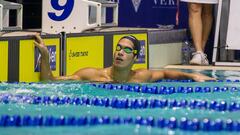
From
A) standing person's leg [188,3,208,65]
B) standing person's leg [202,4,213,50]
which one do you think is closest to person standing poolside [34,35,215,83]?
standing person's leg [188,3,208,65]

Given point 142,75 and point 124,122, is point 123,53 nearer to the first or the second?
point 142,75

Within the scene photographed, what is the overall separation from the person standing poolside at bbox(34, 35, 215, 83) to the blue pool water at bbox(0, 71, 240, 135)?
128 mm

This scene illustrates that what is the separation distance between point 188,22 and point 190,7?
2.13 feet

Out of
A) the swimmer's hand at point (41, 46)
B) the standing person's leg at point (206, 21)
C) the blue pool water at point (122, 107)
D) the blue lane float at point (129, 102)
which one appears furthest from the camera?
the standing person's leg at point (206, 21)

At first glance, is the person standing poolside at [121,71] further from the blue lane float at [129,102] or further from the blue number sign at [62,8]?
the blue number sign at [62,8]

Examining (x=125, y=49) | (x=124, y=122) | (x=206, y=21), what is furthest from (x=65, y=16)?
(x=124, y=122)

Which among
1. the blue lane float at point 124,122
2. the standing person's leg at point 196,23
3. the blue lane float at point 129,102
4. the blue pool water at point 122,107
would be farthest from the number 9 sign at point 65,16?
the blue lane float at point 124,122

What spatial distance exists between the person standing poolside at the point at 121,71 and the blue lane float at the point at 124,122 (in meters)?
2.03

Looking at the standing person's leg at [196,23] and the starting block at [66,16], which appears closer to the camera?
the starting block at [66,16]

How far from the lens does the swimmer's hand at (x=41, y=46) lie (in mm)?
7051

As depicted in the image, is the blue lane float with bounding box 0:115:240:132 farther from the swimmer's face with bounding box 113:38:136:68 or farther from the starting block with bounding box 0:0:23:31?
the starting block with bounding box 0:0:23:31

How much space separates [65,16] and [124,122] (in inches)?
157

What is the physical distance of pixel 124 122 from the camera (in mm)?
4797

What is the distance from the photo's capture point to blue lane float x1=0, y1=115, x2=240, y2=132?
4688 millimetres
